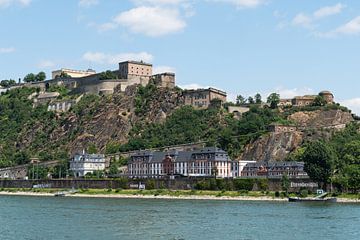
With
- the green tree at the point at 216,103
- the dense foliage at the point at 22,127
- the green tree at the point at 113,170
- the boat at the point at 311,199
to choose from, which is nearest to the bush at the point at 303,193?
the boat at the point at 311,199

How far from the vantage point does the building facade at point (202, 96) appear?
113 m

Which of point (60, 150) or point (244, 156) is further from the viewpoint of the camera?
point (60, 150)

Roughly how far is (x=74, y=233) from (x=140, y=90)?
253 ft

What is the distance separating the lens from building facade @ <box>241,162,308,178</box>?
8425cm

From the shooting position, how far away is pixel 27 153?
120 m

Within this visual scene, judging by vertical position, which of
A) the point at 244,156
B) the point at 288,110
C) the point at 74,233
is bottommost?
the point at 74,233

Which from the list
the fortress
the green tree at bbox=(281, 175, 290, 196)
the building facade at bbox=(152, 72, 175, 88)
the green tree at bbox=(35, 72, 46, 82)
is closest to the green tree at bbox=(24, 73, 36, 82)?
the green tree at bbox=(35, 72, 46, 82)

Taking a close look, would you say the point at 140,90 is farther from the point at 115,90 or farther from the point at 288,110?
the point at 288,110

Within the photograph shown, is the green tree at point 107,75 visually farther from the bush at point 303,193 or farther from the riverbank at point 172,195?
the bush at point 303,193

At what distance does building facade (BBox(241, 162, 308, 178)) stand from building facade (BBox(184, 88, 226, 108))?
2369cm

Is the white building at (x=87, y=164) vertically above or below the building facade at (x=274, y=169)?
above

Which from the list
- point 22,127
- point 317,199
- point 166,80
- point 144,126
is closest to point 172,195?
point 317,199

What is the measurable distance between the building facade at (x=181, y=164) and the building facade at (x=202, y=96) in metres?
17.5

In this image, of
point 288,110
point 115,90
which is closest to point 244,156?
point 288,110
